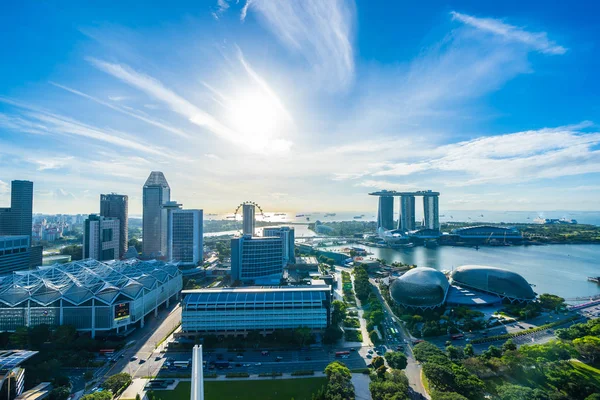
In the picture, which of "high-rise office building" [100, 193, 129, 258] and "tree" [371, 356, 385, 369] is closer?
"tree" [371, 356, 385, 369]

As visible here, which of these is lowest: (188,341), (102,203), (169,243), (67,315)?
(188,341)

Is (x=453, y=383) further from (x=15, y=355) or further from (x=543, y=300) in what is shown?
(x=15, y=355)

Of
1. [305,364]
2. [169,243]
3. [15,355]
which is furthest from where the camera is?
[169,243]

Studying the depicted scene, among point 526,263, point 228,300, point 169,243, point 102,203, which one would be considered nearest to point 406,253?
point 526,263

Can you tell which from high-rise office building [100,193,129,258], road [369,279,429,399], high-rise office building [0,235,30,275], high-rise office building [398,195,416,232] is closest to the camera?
road [369,279,429,399]

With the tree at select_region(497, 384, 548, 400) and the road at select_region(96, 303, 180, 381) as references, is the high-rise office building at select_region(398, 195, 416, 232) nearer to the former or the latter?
the road at select_region(96, 303, 180, 381)

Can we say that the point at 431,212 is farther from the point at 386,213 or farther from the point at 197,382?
the point at 197,382

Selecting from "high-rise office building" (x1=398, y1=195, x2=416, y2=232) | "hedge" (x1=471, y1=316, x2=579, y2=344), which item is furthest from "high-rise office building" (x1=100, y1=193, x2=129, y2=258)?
"high-rise office building" (x1=398, y1=195, x2=416, y2=232)
